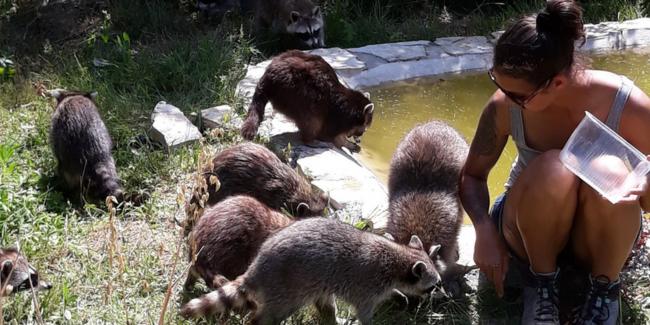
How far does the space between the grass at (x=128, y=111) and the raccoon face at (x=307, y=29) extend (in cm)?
23

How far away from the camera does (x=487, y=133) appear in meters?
3.38

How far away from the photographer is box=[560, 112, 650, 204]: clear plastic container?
2.72 m

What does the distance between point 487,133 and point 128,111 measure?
310 centimetres

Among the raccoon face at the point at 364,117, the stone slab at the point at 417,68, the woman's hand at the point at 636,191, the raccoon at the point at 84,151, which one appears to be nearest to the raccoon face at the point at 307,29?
the stone slab at the point at 417,68

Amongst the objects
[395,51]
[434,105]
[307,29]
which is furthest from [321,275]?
[307,29]

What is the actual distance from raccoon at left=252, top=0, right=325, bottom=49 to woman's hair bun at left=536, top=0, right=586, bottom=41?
16.3 feet

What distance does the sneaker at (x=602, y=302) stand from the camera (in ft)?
10.4

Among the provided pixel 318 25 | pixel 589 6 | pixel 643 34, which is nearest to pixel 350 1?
pixel 318 25

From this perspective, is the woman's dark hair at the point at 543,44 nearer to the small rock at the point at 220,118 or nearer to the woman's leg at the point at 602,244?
the woman's leg at the point at 602,244

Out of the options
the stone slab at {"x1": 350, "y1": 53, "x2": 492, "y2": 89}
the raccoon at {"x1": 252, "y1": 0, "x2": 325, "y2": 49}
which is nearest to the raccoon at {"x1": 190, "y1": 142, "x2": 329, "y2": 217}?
the stone slab at {"x1": 350, "y1": 53, "x2": 492, "y2": 89}

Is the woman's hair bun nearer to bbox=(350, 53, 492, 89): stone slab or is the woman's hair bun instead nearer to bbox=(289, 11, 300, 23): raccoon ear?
bbox=(350, 53, 492, 89): stone slab

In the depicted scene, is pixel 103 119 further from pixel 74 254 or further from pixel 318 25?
pixel 318 25

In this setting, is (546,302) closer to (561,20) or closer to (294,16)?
(561,20)

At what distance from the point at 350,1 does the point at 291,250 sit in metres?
5.82
